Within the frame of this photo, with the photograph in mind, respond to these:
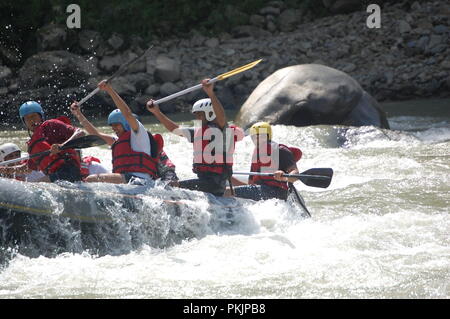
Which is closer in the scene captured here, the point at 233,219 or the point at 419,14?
the point at 233,219

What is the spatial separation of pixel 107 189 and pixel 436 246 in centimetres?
269

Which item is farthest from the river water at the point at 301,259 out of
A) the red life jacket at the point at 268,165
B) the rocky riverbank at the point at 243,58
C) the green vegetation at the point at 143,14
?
the green vegetation at the point at 143,14

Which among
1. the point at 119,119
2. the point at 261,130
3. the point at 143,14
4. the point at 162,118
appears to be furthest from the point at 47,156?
the point at 143,14

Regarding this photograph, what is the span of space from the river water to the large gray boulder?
2741 millimetres

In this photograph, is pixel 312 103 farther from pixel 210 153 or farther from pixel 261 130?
pixel 210 153

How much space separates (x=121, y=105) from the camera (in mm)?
6887

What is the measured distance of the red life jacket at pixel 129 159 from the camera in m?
7.13

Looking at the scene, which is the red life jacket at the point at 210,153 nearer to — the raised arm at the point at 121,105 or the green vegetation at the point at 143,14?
the raised arm at the point at 121,105

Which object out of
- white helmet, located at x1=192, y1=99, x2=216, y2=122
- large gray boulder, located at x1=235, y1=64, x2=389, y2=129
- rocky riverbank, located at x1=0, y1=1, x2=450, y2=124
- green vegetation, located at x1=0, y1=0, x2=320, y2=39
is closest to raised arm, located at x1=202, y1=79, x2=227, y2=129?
white helmet, located at x1=192, y1=99, x2=216, y2=122

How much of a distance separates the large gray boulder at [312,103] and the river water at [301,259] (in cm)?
274

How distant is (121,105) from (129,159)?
0.52 meters
